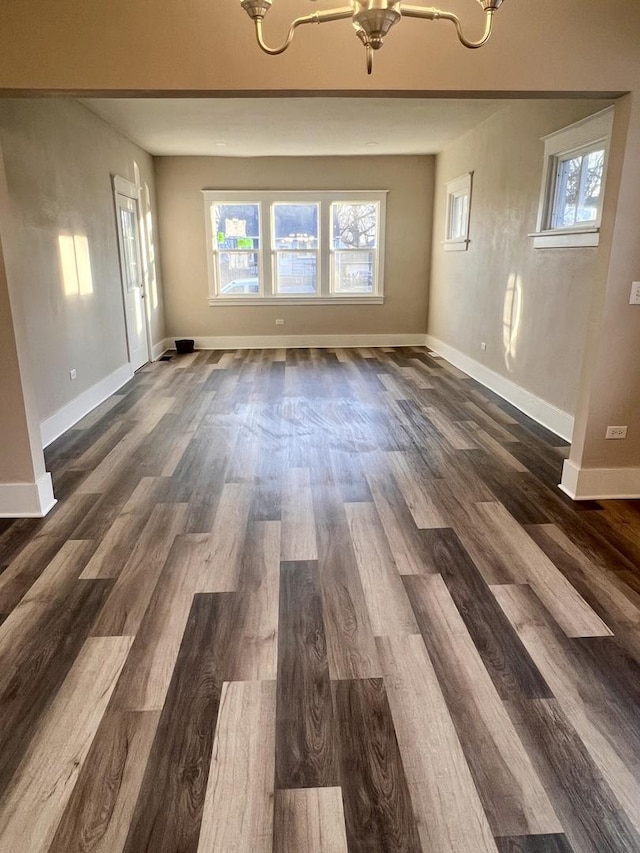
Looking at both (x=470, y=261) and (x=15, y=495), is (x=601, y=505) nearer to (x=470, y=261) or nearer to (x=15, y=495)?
(x=15, y=495)

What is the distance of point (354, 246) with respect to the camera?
332 inches

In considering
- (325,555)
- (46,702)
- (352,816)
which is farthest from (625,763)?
(46,702)

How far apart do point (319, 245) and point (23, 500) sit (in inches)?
250

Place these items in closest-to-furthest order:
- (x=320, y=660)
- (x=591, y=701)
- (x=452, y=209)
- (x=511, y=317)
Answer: (x=591, y=701) < (x=320, y=660) < (x=511, y=317) < (x=452, y=209)

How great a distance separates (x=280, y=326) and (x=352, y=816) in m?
7.69

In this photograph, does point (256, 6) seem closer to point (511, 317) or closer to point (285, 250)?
point (511, 317)

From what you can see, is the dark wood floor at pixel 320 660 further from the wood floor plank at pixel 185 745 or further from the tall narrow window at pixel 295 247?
the tall narrow window at pixel 295 247

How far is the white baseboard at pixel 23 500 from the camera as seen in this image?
304 centimetres

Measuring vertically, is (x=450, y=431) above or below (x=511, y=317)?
below

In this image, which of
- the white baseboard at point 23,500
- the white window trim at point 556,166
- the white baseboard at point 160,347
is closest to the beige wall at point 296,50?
the white window trim at point 556,166

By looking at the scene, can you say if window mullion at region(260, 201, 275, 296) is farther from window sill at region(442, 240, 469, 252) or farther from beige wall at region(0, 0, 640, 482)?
beige wall at region(0, 0, 640, 482)

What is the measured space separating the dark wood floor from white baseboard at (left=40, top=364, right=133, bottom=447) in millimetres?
529

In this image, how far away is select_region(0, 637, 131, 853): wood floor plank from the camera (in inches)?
55.1

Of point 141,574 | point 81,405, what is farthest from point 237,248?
point 141,574
